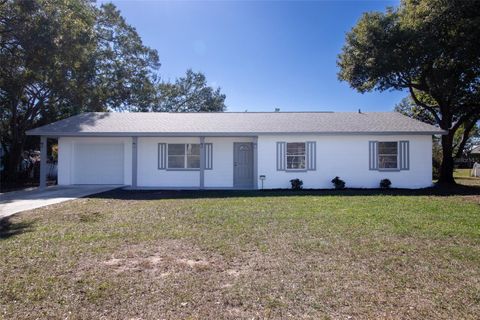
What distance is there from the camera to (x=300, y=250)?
219 inches

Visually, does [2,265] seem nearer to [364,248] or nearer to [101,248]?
[101,248]

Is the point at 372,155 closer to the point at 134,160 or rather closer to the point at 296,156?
the point at 296,156

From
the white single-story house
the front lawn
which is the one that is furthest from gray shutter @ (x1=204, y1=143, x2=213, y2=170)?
the front lawn

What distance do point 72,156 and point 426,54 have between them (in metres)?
18.7

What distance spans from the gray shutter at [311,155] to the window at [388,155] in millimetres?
2963

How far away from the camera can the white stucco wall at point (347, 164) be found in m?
15.1

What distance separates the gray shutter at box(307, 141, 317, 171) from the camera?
49.8 feet

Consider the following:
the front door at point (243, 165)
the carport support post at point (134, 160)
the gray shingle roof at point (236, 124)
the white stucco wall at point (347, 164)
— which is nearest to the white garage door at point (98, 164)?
the gray shingle roof at point (236, 124)

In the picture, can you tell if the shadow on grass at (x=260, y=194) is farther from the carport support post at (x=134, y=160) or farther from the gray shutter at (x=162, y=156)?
the gray shutter at (x=162, y=156)

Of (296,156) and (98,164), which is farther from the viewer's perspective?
(98,164)

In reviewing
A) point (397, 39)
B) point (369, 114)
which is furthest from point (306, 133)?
point (397, 39)

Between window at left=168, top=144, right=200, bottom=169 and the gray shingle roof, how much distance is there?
98 centimetres

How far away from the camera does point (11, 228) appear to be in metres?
7.26

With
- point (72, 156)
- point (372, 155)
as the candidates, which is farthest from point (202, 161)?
point (372, 155)
